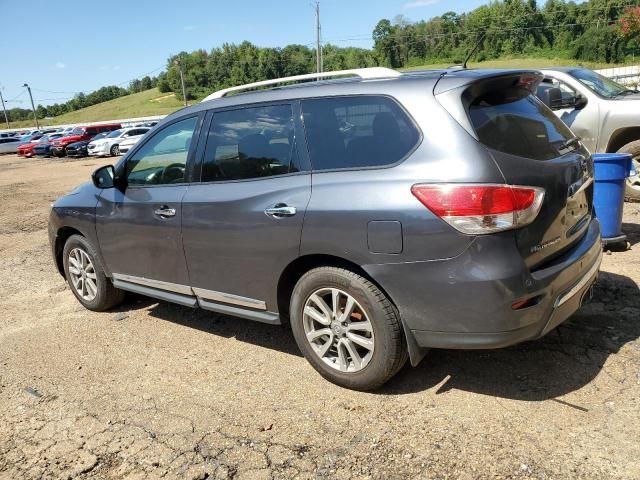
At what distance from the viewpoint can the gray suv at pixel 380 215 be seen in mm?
2754

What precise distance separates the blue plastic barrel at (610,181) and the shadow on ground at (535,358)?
42.3 inches

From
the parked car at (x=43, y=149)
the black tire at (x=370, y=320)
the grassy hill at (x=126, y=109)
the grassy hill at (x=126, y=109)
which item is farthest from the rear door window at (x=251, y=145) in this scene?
the grassy hill at (x=126, y=109)

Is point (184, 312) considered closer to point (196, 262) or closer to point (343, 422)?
point (196, 262)

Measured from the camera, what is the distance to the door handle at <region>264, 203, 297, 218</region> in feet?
10.8

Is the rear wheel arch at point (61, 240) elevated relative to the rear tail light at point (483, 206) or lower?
lower

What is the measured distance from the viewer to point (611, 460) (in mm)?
2535

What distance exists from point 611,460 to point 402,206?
5.15 ft

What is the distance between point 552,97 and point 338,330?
229 inches

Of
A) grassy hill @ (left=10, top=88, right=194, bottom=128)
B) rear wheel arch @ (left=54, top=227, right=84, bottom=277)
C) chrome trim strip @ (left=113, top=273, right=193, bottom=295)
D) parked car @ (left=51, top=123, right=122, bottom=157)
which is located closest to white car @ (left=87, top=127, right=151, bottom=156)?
parked car @ (left=51, top=123, right=122, bottom=157)

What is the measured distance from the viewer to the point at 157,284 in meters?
4.32

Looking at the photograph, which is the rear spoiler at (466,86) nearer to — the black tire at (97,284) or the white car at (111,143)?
the black tire at (97,284)

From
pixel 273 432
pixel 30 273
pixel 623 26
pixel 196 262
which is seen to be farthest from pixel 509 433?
pixel 623 26

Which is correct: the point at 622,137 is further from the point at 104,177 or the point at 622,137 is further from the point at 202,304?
the point at 104,177

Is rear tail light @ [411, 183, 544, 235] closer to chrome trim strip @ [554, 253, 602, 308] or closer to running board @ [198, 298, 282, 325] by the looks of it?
chrome trim strip @ [554, 253, 602, 308]
